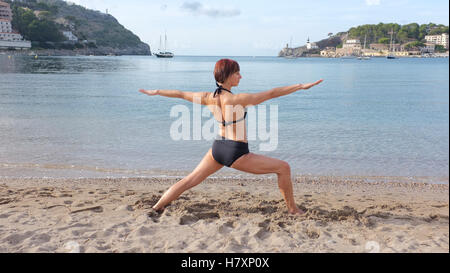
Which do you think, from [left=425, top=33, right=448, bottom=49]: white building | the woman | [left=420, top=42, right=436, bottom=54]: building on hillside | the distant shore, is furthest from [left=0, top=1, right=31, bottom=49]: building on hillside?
[left=425, top=33, right=448, bottom=49]: white building

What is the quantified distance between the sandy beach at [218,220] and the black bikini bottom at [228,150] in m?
0.87

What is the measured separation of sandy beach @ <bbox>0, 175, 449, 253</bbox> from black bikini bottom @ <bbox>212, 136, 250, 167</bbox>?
87cm

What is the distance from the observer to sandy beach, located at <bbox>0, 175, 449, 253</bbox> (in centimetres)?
398

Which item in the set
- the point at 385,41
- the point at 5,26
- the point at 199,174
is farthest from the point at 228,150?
the point at 385,41

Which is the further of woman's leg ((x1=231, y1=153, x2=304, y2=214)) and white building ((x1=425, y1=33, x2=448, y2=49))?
white building ((x1=425, y1=33, x2=448, y2=49))

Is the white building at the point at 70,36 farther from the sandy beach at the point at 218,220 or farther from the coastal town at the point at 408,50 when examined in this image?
the sandy beach at the point at 218,220

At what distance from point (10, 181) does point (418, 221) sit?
714cm

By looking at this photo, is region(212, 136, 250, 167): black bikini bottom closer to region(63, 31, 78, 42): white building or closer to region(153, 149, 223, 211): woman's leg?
region(153, 149, 223, 211): woman's leg

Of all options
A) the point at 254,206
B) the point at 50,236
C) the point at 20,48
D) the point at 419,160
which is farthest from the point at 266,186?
the point at 20,48

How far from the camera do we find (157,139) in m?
11.5

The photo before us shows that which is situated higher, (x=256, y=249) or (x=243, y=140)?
(x=243, y=140)

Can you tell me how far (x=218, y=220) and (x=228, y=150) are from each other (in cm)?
105

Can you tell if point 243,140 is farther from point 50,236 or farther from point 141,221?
point 50,236

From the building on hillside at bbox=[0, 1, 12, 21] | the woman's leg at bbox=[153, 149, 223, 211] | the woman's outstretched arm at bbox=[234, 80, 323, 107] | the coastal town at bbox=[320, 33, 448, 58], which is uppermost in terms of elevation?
the building on hillside at bbox=[0, 1, 12, 21]
